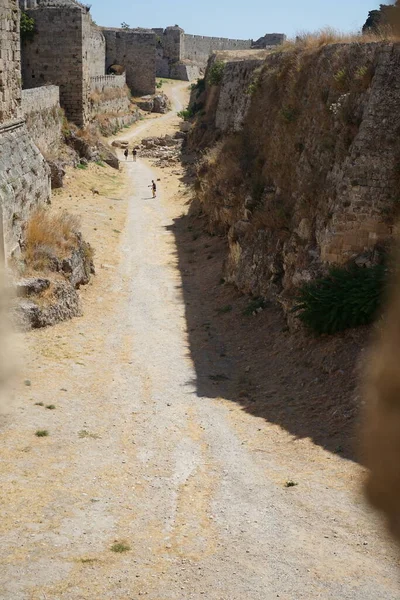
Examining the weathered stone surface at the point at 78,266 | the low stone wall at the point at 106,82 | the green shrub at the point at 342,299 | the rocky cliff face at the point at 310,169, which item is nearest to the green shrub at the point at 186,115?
the low stone wall at the point at 106,82

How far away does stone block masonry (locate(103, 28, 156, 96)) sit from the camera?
47.1 metres

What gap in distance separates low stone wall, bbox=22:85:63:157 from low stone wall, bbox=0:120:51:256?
6.14 metres

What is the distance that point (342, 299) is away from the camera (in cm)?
1147

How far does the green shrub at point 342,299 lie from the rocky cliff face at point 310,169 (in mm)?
576

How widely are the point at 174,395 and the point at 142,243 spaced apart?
1096 cm

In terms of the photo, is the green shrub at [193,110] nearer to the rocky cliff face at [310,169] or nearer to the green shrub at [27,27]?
the green shrub at [27,27]

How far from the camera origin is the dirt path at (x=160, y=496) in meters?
6.41

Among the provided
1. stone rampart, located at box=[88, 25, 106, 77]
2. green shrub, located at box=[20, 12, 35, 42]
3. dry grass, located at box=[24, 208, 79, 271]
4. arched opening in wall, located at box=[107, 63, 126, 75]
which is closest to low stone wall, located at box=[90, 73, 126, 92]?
stone rampart, located at box=[88, 25, 106, 77]

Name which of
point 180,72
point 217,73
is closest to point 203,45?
point 180,72

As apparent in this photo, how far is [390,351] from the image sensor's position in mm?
9891

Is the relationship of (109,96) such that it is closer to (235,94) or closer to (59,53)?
(59,53)

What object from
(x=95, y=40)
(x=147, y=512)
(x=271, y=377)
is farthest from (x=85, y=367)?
(x=95, y=40)

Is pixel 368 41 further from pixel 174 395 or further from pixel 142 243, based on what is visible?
pixel 142 243

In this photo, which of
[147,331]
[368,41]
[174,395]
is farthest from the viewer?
[147,331]
